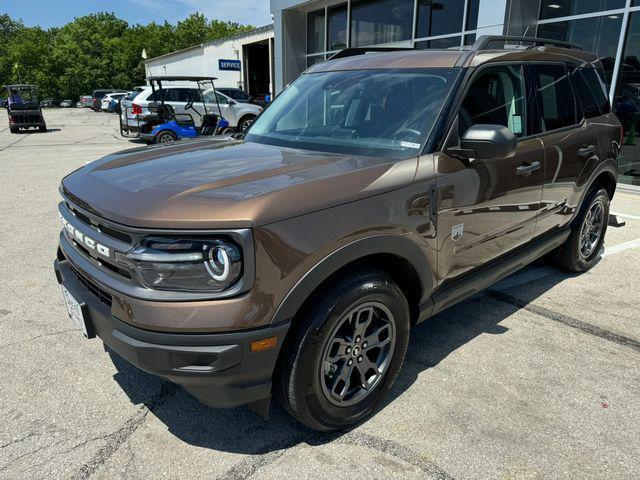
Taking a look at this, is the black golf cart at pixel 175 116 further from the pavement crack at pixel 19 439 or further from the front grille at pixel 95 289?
the pavement crack at pixel 19 439

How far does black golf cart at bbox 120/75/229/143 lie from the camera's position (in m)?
12.4

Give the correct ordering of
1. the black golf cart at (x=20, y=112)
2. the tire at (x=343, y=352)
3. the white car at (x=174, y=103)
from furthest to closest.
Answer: the black golf cart at (x=20, y=112) → the white car at (x=174, y=103) → the tire at (x=343, y=352)

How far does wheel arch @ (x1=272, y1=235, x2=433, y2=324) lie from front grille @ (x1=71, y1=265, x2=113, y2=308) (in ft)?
2.56

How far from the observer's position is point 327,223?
2049 mm

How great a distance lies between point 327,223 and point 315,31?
655 inches

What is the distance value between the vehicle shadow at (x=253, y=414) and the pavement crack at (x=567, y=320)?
0.27 m

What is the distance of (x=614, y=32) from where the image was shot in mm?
8570

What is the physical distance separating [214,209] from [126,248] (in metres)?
0.41

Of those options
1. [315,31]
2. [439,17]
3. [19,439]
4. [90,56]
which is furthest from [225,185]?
[90,56]

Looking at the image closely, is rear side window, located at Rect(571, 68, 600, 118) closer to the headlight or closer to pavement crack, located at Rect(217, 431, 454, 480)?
pavement crack, located at Rect(217, 431, 454, 480)

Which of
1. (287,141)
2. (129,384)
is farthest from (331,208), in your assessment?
(129,384)

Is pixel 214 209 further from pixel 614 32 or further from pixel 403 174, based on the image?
pixel 614 32

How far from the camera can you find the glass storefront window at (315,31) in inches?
655

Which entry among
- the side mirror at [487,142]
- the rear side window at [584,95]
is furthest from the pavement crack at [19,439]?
the rear side window at [584,95]
